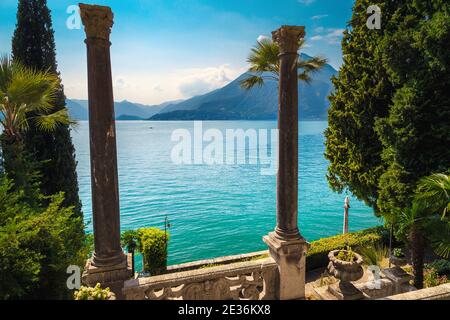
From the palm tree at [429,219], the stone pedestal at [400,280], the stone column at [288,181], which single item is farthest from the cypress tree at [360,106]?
the stone column at [288,181]

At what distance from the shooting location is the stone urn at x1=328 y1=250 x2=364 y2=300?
18.6 feet

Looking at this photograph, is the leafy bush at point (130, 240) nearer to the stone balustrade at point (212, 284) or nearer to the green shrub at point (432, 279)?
the stone balustrade at point (212, 284)

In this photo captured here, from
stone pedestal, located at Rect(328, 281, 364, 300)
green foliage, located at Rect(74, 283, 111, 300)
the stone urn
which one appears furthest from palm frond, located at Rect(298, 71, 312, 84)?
green foliage, located at Rect(74, 283, 111, 300)

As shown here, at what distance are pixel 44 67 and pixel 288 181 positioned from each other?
10.5m

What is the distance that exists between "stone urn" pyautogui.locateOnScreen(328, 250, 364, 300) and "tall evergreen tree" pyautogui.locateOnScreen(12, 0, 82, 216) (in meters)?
9.17

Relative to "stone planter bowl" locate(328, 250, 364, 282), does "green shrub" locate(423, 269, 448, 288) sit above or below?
below

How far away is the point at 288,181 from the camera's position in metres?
5.57

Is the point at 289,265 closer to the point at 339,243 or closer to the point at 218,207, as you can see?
the point at 339,243

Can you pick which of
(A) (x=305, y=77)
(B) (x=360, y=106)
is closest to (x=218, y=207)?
(B) (x=360, y=106)

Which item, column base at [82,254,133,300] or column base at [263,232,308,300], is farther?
column base at [263,232,308,300]

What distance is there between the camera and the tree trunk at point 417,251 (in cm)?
681

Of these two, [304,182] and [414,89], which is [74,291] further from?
[304,182]

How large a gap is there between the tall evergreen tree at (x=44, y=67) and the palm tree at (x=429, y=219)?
35.5ft

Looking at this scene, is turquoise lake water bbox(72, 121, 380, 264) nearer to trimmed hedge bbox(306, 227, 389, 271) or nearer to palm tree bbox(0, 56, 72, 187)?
trimmed hedge bbox(306, 227, 389, 271)
